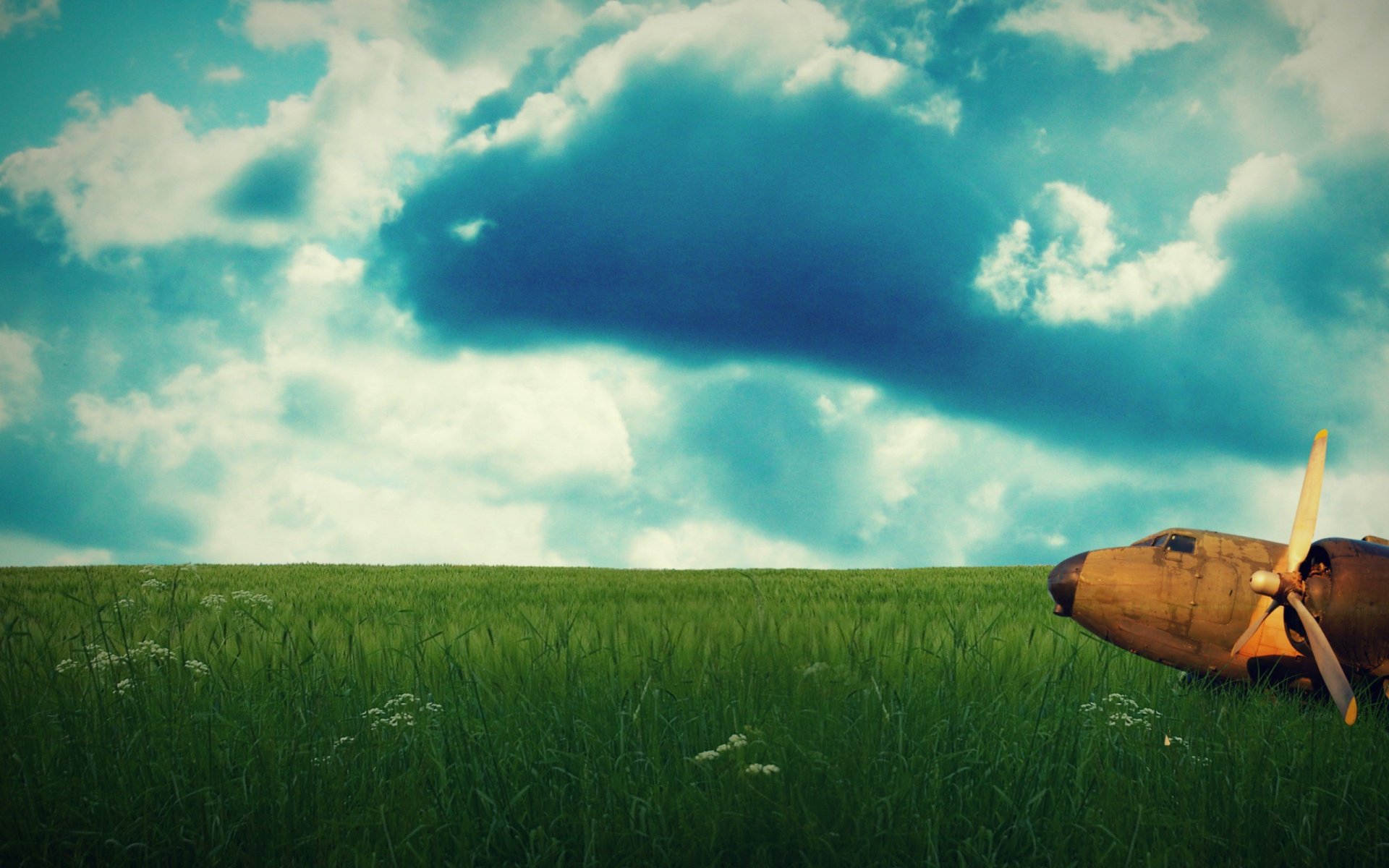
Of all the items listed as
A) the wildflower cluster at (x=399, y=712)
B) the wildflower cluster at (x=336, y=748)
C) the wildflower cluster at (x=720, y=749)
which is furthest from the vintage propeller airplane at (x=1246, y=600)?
the wildflower cluster at (x=336, y=748)

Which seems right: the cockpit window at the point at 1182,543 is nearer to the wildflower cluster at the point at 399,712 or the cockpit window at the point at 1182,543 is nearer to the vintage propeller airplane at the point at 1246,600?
the vintage propeller airplane at the point at 1246,600

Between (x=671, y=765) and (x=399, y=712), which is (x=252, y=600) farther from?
(x=671, y=765)

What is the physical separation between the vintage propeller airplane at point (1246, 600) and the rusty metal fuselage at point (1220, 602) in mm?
11

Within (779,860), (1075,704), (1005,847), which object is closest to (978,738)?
(1005,847)

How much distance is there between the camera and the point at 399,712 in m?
6.57

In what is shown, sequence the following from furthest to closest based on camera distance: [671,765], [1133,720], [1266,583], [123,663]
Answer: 1. [1266,583]
2. [123,663]
3. [1133,720]
4. [671,765]

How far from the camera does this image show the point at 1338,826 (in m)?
5.48

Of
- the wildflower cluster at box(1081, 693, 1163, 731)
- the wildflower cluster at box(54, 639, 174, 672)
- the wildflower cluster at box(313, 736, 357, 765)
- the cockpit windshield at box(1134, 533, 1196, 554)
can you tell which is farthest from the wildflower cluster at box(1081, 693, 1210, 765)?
the wildflower cluster at box(54, 639, 174, 672)

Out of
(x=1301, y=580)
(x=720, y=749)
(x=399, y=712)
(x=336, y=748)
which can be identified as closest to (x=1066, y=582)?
(x=1301, y=580)

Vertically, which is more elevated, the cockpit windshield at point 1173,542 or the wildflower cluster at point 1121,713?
the cockpit windshield at point 1173,542

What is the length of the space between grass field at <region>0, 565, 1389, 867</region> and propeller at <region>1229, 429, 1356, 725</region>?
664mm

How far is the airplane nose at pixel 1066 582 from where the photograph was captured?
9781 millimetres

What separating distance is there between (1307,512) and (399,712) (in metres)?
9.83

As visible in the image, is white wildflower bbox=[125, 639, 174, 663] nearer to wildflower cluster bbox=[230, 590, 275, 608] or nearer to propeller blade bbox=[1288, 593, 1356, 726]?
wildflower cluster bbox=[230, 590, 275, 608]
